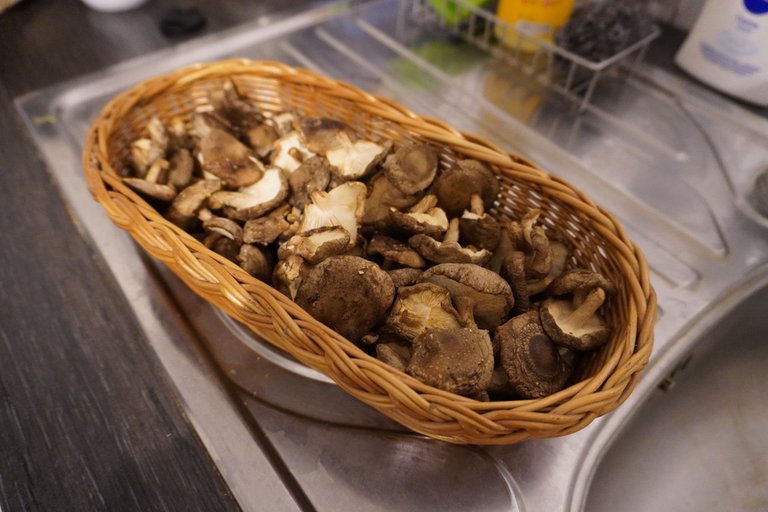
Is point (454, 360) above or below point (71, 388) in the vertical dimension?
above

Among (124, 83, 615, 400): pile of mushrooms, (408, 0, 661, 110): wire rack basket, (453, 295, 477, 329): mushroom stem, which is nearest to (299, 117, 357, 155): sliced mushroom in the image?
(124, 83, 615, 400): pile of mushrooms

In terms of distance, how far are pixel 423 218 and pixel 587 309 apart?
10.0 inches

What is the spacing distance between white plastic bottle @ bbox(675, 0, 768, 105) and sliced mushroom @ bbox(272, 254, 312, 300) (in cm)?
106

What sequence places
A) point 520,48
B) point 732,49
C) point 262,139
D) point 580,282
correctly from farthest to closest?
1. point 520,48
2. point 732,49
3. point 262,139
4. point 580,282

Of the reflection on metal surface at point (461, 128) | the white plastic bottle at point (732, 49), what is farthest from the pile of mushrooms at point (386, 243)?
the white plastic bottle at point (732, 49)

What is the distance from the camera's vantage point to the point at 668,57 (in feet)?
4.49

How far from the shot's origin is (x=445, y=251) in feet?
2.33

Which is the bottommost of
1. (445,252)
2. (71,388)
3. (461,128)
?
(71,388)

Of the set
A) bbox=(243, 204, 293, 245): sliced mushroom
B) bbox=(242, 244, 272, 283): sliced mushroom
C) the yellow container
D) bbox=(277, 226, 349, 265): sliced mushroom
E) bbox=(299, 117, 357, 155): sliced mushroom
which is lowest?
bbox=(242, 244, 272, 283): sliced mushroom

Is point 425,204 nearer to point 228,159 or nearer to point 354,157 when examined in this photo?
point 354,157

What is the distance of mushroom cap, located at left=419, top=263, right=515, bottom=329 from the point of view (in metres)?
0.67

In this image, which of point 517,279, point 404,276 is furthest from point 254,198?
point 517,279

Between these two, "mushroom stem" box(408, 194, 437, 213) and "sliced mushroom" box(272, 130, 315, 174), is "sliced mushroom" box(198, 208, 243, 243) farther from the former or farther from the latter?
"mushroom stem" box(408, 194, 437, 213)

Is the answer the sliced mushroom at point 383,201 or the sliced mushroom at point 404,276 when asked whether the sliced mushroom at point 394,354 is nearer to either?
the sliced mushroom at point 404,276
